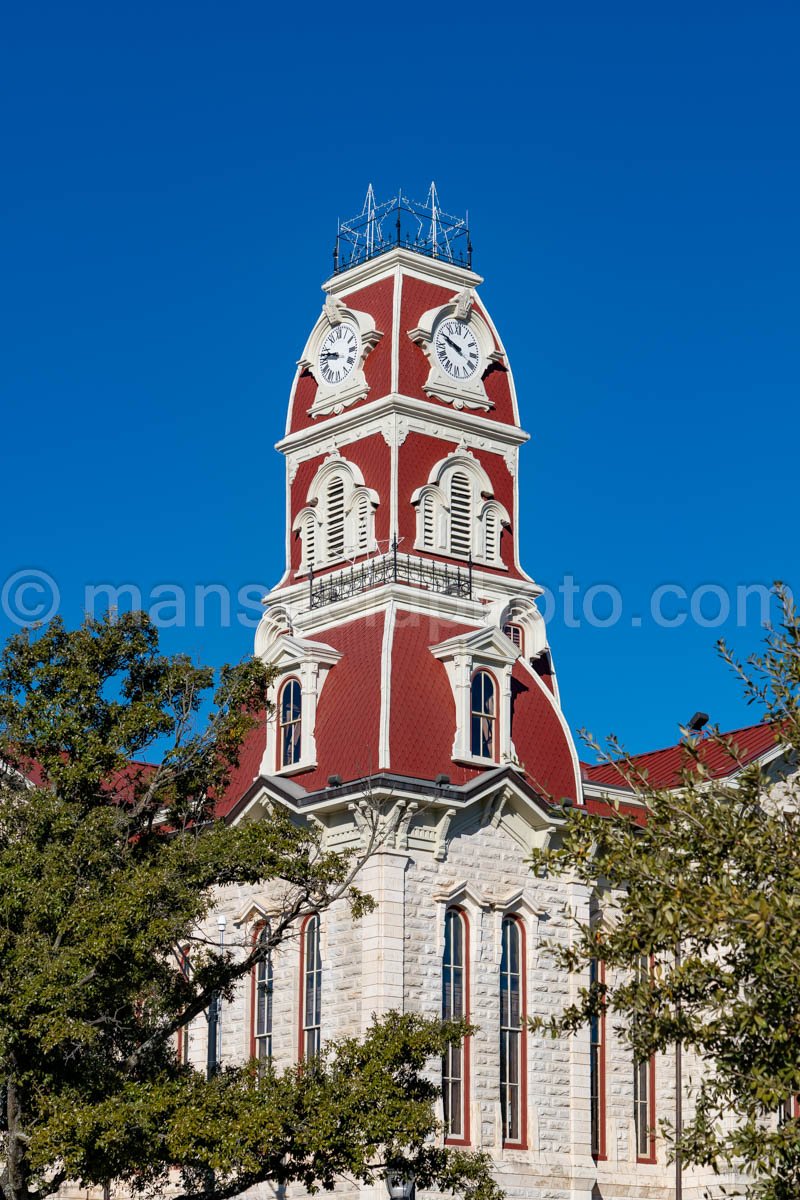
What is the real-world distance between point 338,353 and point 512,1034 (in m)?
18.3

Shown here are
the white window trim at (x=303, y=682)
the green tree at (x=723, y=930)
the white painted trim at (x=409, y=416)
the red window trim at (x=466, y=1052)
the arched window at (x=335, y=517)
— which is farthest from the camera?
the arched window at (x=335, y=517)

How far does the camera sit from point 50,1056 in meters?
32.2

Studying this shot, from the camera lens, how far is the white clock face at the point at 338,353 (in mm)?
51781

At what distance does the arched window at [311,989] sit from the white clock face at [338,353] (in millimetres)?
14805

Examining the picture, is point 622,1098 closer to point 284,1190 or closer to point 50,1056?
point 284,1190

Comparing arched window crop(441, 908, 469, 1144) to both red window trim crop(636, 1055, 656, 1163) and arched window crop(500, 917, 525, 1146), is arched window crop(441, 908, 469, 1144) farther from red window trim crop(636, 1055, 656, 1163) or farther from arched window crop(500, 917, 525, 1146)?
red window trim crop(636, 1055, 656, 1163)

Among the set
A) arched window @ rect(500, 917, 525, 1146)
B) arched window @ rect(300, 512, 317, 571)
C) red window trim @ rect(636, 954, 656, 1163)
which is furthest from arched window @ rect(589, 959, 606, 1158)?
arched window @ rect(300, 512, 317, 571)

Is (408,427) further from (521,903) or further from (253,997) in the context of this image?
(253,997)

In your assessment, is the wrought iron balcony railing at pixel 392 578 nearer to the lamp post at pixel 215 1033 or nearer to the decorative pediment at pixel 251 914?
the decorative pediment at pixel 251 914

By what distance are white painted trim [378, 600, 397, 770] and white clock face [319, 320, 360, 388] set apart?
7.87 metres

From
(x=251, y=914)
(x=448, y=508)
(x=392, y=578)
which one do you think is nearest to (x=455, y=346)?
(x=448, y=508)

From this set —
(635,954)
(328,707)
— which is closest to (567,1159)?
(328,707)

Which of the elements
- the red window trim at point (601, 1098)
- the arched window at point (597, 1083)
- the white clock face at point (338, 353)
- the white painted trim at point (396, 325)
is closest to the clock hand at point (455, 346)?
the white painted trim at point (396, 325)

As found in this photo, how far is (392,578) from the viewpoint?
4781 centimetres
